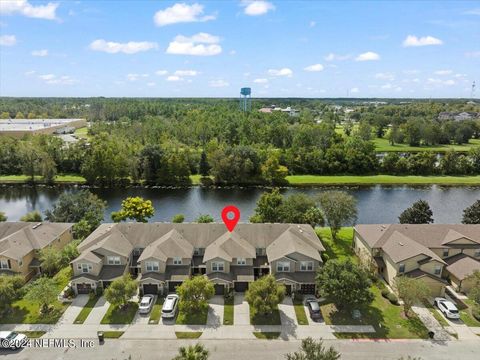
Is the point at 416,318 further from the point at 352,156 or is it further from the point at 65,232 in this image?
the point at 352,156

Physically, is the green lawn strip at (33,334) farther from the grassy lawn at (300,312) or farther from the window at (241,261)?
the grassy lawn at (300,312)

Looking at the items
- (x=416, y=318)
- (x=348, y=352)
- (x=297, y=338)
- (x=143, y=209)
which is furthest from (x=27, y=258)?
(x=416, y=318)

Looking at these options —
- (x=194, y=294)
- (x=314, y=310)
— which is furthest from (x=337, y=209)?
(x=194, y=294)

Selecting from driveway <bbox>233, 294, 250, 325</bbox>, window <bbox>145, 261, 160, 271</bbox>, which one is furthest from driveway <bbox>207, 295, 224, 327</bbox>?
window <bbox>145, 261, 160, 271</bbox>

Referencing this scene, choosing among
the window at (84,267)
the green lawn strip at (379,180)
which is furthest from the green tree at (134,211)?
the green lawn strip at (379,180)

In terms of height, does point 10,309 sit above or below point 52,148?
below

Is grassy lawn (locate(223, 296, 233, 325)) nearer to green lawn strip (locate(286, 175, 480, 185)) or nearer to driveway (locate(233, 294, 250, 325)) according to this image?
driveway (locate(233, 294, 250, 325))

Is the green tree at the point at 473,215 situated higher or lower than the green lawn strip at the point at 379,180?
higher
